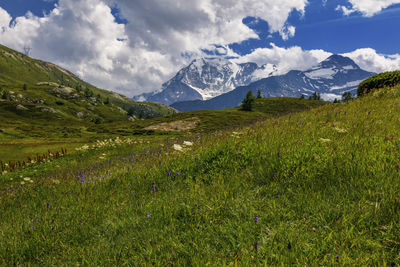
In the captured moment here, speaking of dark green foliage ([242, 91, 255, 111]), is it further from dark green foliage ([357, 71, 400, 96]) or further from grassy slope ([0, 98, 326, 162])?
dark green foliage ([357, 71, 400, 96])

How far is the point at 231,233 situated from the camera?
7.95ft

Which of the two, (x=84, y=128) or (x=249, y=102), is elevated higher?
(x=249, y=102)

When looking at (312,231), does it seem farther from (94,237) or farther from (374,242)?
(94,237)

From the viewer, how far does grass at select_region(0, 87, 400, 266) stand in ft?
6.74

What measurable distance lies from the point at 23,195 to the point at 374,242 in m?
7.24

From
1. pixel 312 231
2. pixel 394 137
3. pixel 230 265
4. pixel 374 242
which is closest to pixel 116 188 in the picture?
pixel 230 265

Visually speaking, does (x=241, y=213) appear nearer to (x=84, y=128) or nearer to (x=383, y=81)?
(x=383, y=81)

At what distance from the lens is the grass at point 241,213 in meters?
2.05

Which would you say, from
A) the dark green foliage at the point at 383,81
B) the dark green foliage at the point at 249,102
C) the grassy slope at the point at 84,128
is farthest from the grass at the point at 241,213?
the dark green foliage at the point at 249,102


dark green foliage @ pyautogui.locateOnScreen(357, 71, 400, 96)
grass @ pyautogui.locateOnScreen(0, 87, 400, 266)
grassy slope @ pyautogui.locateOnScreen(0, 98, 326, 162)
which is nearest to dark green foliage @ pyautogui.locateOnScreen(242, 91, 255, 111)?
grassy slope @ pyautogui.locateOnScreen(0, 98, 326, 162)

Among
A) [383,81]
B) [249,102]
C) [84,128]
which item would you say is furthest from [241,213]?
[249,102]

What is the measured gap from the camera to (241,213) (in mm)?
2766

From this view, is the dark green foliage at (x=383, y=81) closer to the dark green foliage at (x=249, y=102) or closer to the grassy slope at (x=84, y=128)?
the grassy slope at (x=84, y=128)

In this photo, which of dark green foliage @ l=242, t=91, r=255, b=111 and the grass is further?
dark green foliage @ l=242, t=91, r=255, b=111
